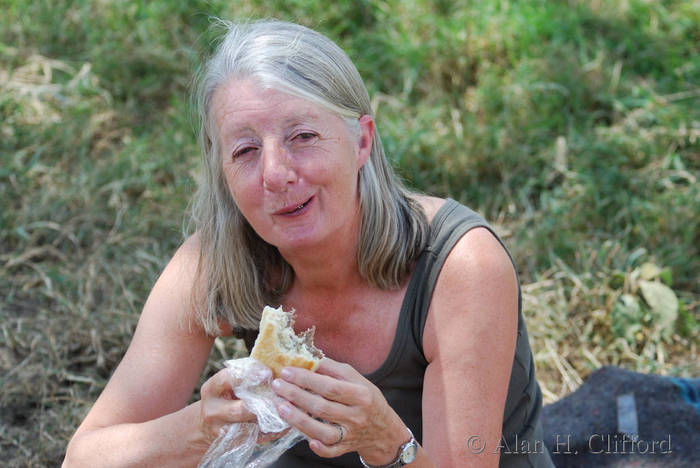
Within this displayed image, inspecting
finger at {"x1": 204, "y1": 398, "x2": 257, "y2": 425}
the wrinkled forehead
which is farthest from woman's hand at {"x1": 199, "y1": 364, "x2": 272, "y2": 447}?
the wrinkled forehead

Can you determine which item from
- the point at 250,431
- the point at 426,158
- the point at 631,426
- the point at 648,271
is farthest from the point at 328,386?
the point at 426,158

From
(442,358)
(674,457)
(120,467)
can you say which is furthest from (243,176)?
(674,457)

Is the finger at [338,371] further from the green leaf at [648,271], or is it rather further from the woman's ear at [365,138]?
the green leaf at [648,271]

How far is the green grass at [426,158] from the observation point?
3451 millimetres

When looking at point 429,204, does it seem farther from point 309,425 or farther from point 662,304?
point 662,304

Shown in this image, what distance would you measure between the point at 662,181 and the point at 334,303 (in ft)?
7.70

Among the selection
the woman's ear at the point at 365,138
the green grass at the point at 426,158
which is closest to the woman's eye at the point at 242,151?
the woman's ear at the point at 365,138

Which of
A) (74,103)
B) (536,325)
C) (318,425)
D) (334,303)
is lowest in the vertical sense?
(536,325)

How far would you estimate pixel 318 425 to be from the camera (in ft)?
5.51

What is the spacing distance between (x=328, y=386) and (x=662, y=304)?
224 centimetres

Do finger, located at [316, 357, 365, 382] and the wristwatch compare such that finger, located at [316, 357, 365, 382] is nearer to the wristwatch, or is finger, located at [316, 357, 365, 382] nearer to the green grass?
the wristwatch

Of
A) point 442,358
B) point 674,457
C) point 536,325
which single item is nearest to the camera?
point 442,358

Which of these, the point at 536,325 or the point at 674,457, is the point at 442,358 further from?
→ the point at 536,325

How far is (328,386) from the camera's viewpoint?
1.66 m
